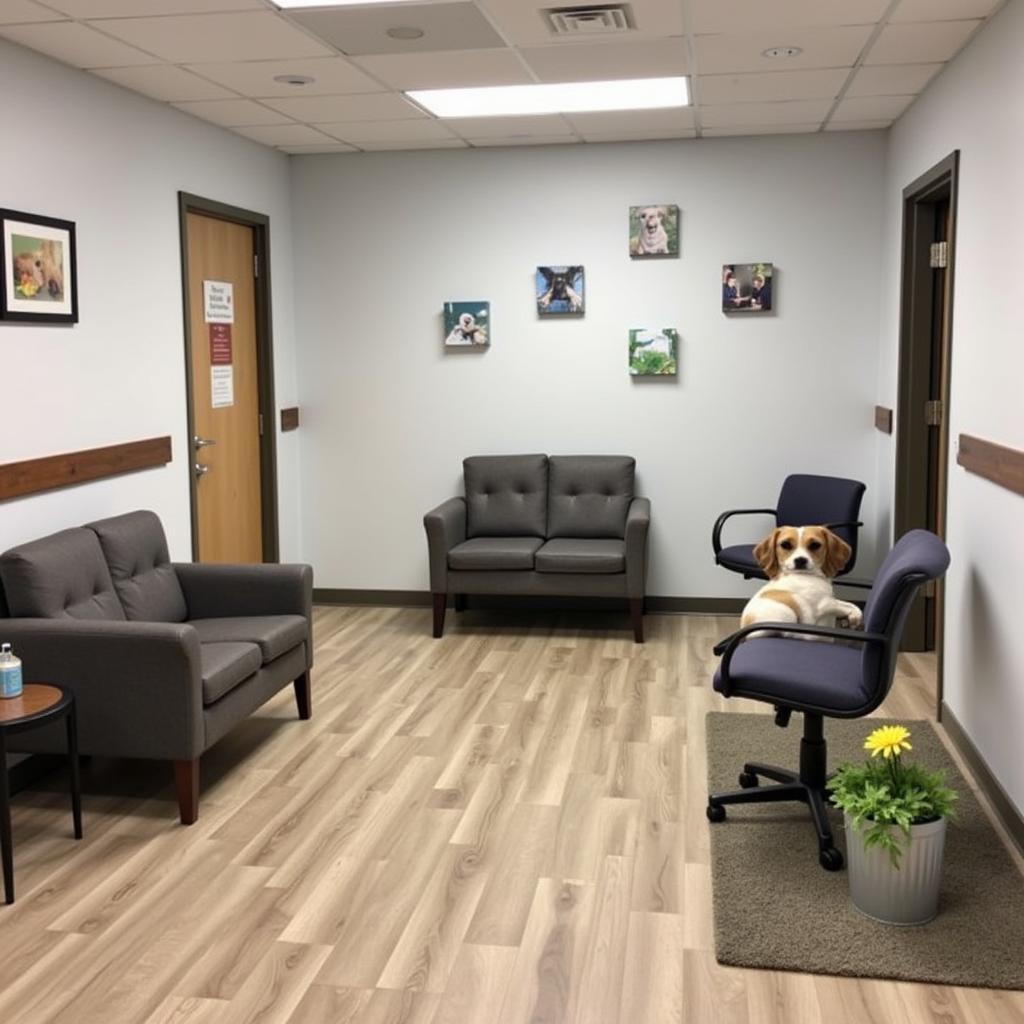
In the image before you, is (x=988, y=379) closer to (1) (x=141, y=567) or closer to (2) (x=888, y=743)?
(2) (x=888, y=743)

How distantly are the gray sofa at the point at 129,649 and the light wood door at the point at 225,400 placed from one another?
0.99m

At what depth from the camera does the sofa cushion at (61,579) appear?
3.26 meters

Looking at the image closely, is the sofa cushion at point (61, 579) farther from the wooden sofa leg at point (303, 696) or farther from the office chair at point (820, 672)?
the office chair at point (820, 672)

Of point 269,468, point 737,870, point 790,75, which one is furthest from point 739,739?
point 269,468

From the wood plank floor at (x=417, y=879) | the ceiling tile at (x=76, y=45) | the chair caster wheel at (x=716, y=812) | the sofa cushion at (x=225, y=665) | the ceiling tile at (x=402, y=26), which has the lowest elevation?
the wood plank floor at (x=417, y=879)

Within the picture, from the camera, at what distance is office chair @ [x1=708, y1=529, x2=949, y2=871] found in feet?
9.07

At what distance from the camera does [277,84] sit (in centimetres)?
409

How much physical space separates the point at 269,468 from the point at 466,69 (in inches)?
89.7

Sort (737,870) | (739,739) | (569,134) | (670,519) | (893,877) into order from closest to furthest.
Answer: (893,877), (737,870), (739,739), (569,134), (670,519)

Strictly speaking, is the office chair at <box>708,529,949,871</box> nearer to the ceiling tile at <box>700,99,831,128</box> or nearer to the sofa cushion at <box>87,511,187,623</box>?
the sofa cushion at <box>87,511,187,623</box>

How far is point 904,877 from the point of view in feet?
8.21

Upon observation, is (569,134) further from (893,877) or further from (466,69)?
(893,877)

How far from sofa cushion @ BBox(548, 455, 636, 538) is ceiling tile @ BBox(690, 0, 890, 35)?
2.36 metres

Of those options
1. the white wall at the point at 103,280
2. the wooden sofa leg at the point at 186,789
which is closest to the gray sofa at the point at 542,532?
the white wall at the point at 103,280
